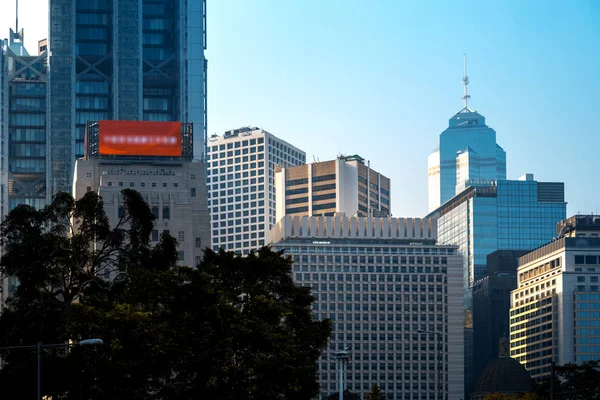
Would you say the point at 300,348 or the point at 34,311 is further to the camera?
the point at 300,348

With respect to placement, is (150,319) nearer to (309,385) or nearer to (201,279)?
(201,279)

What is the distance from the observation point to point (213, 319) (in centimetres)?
9631

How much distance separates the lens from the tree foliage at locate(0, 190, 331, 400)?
9269 centimetres

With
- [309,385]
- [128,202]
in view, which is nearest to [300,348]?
[309,385]

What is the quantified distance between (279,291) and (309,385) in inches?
338

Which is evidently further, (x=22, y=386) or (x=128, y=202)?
(x=128, y=202)

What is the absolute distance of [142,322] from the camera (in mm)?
92062

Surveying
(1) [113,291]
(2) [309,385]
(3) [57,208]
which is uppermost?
(3) [57,208]

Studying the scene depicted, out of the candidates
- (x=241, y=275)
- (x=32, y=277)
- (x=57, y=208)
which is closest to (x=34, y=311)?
(x=32, y=277)

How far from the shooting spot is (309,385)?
102 m

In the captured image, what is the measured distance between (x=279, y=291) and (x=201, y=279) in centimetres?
1015

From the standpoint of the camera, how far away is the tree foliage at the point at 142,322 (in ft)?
304

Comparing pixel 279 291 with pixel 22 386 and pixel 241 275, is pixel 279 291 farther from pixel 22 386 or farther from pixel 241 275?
pixel 22 386

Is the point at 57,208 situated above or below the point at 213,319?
above
